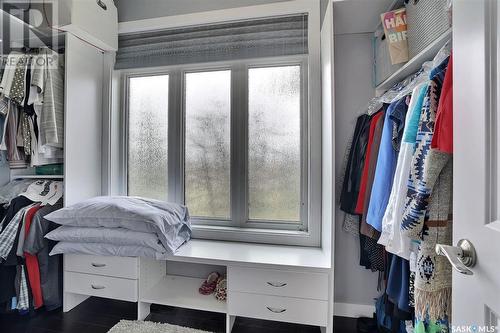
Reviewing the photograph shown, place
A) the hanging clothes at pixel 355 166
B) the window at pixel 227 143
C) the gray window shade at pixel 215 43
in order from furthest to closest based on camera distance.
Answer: the window at pixel 227 143
the gray window shade at pixel 215 43
the hanging clothes at pixel 355 166

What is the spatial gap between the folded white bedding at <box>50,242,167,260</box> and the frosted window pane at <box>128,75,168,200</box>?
65cm

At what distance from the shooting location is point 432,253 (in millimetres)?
858

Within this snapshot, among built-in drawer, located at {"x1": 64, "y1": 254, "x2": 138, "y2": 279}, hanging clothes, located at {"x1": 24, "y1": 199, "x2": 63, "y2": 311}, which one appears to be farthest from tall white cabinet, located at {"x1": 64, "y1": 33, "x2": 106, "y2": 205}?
built-in drawer, located at {"x1": 64, "y1": 254, "x2": 138, "y2": 279}

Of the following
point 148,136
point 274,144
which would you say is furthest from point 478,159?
point 148,136

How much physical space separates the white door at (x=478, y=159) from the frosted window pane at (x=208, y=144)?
5.39ft

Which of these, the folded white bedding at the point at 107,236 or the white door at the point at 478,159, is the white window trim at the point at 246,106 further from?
the white door at the point at 478,159

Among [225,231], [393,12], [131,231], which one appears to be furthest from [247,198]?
[393,12]

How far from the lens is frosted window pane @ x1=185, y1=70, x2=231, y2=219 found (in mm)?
2111

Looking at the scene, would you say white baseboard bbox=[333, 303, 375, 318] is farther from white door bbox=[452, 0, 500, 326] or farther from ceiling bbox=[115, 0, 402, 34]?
ceiling bbox=[115, 0, 402, 34]

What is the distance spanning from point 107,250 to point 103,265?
6.4 inches

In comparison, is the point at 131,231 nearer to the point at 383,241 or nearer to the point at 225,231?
the point at 225,231

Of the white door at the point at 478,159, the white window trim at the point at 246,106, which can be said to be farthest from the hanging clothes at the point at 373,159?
the white door at the point at 478,159

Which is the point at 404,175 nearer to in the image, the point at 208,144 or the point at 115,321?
the point at 208,144

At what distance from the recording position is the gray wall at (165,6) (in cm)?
203
